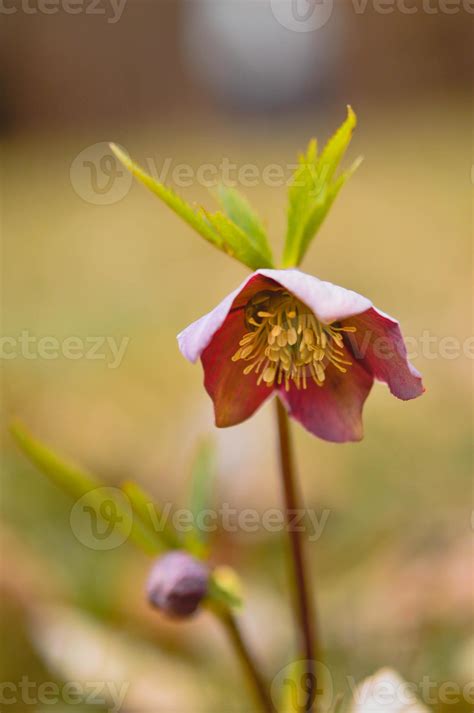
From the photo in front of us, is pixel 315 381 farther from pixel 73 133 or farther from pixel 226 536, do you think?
pixel 73 133

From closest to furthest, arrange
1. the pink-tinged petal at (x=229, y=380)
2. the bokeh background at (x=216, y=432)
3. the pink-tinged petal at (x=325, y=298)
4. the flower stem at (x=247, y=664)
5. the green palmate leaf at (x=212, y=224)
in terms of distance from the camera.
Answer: the pink-tinged petal at (x=325, y=298) < the green palmate leaf at (x=212, y=224) < the pink-tinged petal at (x=229, y=380) < the flower stem at (x=247, y=664) < the bokeh background at (x=216, y=432)

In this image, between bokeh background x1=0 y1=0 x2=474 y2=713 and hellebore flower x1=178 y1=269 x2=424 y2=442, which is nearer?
hellebore flower x1=178 y1=269 x2=424 y2=442

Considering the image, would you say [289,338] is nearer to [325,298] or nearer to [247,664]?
[325,298]

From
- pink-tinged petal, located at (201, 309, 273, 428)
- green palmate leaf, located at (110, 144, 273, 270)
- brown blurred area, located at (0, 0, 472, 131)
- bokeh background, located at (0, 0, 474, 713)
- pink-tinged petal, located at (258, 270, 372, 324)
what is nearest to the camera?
pink-tinged petal, located at (258, 270, 372, 324)

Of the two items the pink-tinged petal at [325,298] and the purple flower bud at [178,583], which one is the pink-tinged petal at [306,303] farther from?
the purple flower bud at [178,583]

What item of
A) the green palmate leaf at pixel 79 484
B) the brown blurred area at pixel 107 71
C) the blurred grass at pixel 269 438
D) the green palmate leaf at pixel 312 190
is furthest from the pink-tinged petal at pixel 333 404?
the brown blurred area at pixel 107 71

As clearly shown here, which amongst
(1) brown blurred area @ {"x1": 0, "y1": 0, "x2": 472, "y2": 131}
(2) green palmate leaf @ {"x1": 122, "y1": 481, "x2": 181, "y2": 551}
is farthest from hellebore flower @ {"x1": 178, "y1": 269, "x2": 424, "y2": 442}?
(1) brown blurred area @ {"x1": 0, "y1": 0, "x2": 472, "y2": 131}

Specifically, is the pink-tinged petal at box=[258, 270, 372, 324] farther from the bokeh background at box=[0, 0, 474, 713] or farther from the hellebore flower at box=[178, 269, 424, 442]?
the bokeh background at box=[0, 0, 474, 713]
